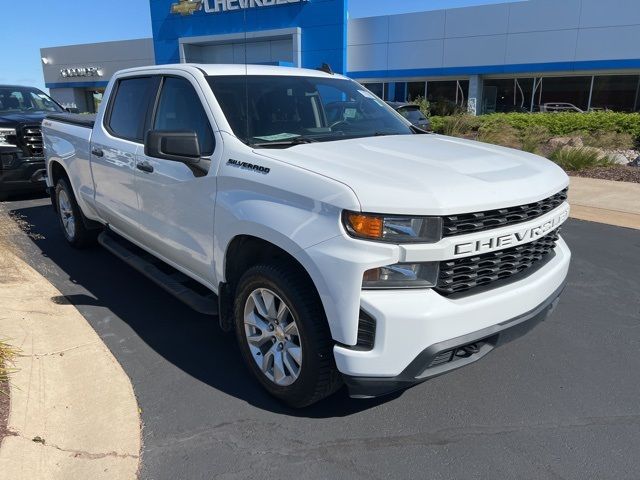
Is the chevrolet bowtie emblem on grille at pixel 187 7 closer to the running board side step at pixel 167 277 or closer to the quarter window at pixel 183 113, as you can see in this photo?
the running board side step at pixel 167 277

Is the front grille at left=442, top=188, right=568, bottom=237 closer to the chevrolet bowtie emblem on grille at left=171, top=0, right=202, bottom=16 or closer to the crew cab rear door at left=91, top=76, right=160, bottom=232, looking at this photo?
the crew cab rear door at left=91, top=76, right=160, bottom=232

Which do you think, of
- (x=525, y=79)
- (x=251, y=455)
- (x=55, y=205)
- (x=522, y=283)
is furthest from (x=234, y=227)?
(x=525, y=79)

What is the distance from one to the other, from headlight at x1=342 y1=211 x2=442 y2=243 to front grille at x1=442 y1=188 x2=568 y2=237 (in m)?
0.07

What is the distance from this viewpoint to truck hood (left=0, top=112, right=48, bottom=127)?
8.34 meters

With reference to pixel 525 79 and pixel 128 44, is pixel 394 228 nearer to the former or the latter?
pixel 525 79

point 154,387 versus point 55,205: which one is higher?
point 55,205

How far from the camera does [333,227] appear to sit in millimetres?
2521

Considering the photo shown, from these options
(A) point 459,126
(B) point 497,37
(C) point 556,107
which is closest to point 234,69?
(A) point 459,126

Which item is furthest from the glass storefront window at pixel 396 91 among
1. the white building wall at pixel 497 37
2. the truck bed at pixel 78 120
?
the truck bed at pixel 78 120

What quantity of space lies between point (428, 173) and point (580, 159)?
10.5m

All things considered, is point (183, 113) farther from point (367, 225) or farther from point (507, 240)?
point (507, 240)

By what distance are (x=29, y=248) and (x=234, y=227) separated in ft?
14.6

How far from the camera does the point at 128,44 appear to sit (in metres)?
37.7

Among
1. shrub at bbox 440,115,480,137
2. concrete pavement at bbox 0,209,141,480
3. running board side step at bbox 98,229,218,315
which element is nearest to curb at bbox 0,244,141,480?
concrete pavement at bbox 0,209,141,480
